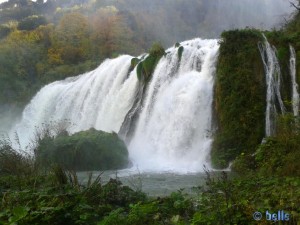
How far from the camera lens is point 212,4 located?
58188mm

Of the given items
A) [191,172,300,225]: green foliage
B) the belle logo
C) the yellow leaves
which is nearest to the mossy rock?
the yellow leaves

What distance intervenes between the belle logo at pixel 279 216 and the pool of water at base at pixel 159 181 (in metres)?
4.88

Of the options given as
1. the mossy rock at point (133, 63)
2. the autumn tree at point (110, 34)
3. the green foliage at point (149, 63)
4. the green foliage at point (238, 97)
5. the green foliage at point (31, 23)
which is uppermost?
the green foliage at point (31, 23)

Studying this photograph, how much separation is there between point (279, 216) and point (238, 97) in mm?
10679

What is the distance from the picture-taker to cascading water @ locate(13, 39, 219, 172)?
15.3m

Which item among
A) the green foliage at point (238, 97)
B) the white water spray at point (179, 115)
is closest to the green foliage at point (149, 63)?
the white water spray at point (179, 115)

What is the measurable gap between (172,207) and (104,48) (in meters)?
34.4

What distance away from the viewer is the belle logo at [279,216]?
4.12 m

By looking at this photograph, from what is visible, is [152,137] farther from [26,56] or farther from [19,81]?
[26,56]

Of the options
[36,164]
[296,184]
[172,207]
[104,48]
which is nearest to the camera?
[296,184]

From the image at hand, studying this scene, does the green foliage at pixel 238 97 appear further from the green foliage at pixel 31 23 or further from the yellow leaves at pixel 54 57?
the green foliage at pixel 31 23

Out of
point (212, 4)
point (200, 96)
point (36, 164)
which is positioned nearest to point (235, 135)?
point (200, 96)

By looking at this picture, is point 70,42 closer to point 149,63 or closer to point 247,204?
point 149,63

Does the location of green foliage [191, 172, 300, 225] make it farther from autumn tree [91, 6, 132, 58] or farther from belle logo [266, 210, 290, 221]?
autumn tree [91, 6, 132, 58]
